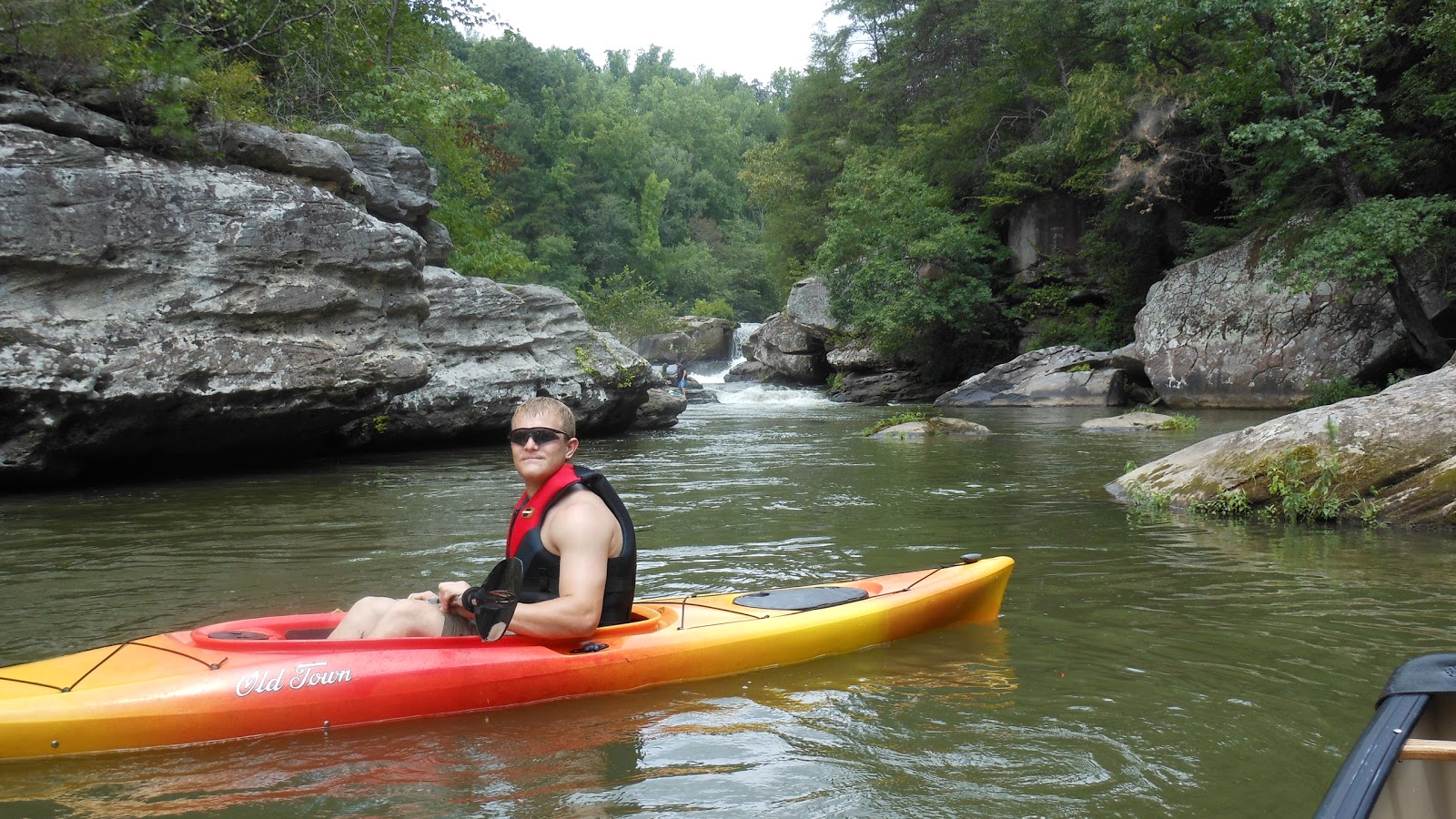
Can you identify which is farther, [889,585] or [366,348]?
[366,348]

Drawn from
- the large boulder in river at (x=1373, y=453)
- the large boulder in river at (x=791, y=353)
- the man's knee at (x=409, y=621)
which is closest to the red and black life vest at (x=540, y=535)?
the man's knee at (x=409, y=621)

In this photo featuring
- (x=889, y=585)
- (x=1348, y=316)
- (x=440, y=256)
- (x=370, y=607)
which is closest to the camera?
(x=370, y=607)

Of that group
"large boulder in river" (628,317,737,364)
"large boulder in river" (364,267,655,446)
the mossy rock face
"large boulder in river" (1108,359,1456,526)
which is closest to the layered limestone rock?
"large boulder in river" (364,267,655,446)

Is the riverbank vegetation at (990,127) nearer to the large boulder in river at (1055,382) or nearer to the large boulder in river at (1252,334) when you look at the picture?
the large boulder in river at (1252,334)

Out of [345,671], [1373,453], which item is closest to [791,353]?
[1373,453]

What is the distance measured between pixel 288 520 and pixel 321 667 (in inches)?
172

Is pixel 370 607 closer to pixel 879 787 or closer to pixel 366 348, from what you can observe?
pixel 879 787

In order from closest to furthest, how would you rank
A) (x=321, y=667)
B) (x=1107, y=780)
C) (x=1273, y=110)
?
(x=1107, y=780), (x=321, y=667), (x=1273, y=110)

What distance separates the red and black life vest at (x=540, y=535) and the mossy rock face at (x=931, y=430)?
10.0 meters

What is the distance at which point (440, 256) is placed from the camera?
1405cm

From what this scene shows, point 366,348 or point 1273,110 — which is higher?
point 1273,110

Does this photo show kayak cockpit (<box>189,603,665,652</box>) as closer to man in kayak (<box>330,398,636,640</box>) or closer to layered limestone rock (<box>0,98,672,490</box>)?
man in kayak (<box>330,398,636,640</box>)

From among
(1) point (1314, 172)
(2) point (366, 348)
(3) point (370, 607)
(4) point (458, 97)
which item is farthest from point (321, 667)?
(1) point (1314, 172)

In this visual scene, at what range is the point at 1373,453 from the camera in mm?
6273
